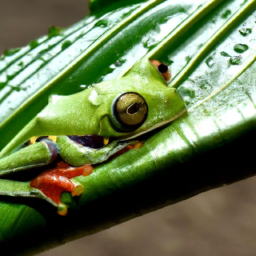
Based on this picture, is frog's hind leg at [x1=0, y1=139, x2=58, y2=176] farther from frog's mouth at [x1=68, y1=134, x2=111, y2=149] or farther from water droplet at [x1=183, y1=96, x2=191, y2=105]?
water droplet at [x1=183, y1=96, x2=191, y2=105]

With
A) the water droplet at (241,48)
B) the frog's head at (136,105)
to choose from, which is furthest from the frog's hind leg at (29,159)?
the water droplet at (241,48)

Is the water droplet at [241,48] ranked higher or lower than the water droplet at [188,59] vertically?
lower

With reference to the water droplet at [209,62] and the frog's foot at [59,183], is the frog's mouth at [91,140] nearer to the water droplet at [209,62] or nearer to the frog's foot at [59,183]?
the frog's foot at [59,183]

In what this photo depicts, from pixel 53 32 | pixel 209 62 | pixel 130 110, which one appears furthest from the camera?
pixel 53 32

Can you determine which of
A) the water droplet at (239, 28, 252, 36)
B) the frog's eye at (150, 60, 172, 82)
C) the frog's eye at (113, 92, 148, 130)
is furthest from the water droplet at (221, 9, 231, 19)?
the frog's eye at (113, 92, 148, 130)

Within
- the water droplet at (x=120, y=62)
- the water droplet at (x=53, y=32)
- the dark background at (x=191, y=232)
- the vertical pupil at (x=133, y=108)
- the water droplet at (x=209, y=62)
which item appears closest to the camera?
the vertical pupil at (x=133, y=108)

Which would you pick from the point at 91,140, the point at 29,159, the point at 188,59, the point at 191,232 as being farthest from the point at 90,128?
the point at 191,232

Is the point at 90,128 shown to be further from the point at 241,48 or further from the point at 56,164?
the point at 241,48
